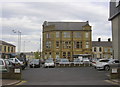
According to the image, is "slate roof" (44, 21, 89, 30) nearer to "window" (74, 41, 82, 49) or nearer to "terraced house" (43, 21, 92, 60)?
"terraced house" (43, 21, 92, 60)

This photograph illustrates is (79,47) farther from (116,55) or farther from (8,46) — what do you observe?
(116,55)

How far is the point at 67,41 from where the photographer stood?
8144 centimetres

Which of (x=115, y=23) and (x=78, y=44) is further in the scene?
(x=78, y=44)

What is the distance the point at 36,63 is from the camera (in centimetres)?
4600

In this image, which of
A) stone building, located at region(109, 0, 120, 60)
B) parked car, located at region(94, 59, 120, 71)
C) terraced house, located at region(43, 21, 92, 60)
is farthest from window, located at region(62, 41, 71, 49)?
parked car, located at region(94, 59, 120, 71)

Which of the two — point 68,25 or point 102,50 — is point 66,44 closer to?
point 68,25

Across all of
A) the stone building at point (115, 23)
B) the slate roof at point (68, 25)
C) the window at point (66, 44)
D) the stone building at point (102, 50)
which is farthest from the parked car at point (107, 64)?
the stone building at point (102, 50)

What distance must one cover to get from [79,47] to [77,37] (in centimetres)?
326

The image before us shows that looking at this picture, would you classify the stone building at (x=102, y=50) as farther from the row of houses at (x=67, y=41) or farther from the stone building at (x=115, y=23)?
the stone building at (x=115, y=23)

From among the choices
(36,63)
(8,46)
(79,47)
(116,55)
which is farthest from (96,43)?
(116,55)

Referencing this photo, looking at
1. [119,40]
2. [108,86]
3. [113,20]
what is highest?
[113,20]

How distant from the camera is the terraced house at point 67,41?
264 feet

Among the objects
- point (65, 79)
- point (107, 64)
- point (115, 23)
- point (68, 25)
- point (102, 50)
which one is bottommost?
point (65, 79)

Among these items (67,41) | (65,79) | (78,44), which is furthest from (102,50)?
(65,79)
